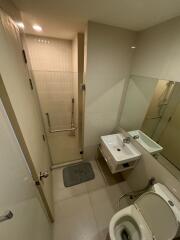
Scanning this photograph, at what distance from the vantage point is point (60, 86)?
211cm

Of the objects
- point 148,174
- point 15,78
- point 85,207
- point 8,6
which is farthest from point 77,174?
point 8,6

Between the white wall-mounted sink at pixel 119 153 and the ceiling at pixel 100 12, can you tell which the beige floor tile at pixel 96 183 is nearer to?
the white wall-mounted sink at pixel 119 153

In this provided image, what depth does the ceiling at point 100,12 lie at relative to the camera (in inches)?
34.1

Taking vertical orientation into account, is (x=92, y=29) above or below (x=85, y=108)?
above

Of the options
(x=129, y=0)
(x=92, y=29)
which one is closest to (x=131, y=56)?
(x=92, y=29)

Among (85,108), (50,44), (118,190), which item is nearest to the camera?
(85,108)

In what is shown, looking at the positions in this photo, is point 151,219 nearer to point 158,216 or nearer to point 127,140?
point 158,216

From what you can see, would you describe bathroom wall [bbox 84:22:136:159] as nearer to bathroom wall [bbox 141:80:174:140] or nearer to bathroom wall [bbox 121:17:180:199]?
bathroom wall [bbox 121:17:180:199]

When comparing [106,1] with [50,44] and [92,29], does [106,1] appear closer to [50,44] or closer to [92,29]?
[92,29]

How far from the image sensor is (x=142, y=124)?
1.63 metres

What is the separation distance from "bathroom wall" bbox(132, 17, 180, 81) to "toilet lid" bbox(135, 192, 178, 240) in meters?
1.24

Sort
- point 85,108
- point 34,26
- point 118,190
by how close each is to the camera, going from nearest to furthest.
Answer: point 34,26, point 85,108, point 118,190

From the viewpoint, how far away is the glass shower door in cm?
199

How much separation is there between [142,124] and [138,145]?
12.5 inches
